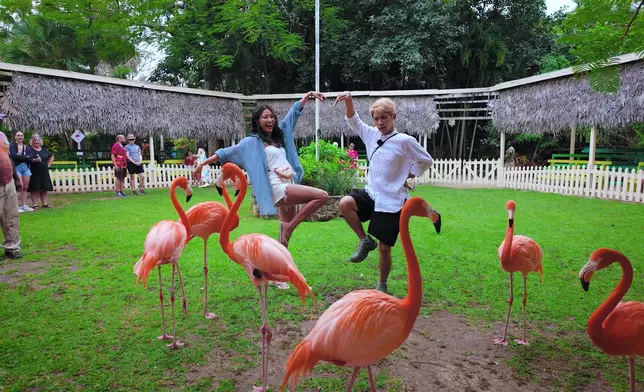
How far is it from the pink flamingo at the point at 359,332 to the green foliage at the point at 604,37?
998 mm

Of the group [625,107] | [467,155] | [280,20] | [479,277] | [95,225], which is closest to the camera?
[479,277]

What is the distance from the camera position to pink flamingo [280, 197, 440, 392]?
2.19 meters

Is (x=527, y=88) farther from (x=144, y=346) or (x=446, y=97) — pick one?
(x=144, y=346)

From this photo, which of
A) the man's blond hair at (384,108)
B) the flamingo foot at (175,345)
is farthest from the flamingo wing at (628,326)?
the flamingo foot at (175,345)

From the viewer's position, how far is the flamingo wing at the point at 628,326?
8.00 ft

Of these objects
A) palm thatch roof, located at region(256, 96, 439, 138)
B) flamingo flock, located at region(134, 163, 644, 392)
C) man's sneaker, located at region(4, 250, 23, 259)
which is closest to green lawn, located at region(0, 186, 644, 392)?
man's sneaker, located at region(4, 250, 23, 259)

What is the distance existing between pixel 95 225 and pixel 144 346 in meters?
6.04

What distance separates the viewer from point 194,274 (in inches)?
208

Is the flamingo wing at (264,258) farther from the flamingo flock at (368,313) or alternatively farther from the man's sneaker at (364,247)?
the man's sneaker at (364,247)

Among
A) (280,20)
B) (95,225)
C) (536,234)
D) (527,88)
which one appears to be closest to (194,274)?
(95,225)

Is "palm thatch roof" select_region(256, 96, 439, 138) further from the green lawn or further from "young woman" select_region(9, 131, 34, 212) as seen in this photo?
the green lawn

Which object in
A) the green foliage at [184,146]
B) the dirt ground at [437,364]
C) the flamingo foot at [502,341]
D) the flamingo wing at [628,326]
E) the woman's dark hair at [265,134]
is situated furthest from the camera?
the green foliage at [184,146]

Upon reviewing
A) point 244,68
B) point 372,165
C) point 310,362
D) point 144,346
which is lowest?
point 144,346

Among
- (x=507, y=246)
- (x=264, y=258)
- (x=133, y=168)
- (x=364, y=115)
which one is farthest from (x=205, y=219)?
(x=364, y=115)
